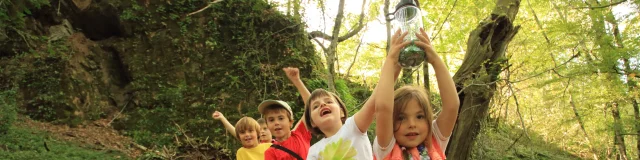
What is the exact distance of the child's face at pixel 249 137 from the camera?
3.66 m

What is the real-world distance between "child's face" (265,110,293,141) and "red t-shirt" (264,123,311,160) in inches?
6.7

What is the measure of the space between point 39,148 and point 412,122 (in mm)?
7058

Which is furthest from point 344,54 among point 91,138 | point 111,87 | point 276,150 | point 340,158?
point 340,158

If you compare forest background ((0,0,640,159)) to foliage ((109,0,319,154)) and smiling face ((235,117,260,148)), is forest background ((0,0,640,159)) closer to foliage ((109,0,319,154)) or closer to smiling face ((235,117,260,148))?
foliage ((109,0,319,154))

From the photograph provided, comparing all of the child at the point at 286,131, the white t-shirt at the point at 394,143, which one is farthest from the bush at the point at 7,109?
the white t-shirt at the point at 394,143

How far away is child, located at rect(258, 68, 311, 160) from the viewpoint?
2664 mm

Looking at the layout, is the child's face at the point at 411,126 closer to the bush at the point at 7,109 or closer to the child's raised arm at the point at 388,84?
the child's raised arm at the point at 388,84

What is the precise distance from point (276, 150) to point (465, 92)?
10.4 feet

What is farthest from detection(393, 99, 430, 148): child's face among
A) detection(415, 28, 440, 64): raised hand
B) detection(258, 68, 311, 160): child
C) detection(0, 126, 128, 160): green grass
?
detection(0, 126, 128, 160): green grass

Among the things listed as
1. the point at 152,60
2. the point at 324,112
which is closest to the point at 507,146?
the point at 324,112

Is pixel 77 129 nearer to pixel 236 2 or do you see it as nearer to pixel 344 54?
pixel 236 2

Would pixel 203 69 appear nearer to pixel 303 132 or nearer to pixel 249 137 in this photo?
pixel 249 137

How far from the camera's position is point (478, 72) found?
500 cm

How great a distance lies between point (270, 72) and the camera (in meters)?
9.20
